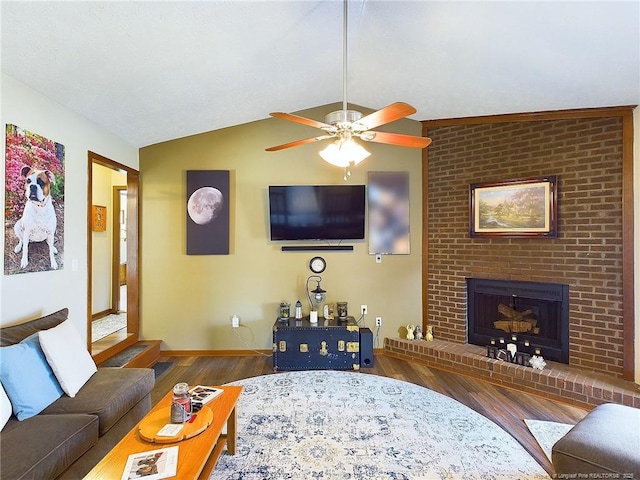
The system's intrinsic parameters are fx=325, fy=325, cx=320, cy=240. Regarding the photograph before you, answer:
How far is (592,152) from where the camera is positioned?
313cm

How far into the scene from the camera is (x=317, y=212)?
155 inches

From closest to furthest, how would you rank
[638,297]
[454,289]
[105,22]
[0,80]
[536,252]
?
1. [105,22]
2. [0,80]
3. [638,297]
4. [536,252]
5. [454,289]

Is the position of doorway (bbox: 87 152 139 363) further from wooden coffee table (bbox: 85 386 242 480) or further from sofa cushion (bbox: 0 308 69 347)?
wooden coffee table (bbox: 85 386 242 480)

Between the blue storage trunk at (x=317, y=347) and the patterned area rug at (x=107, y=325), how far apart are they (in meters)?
2.22

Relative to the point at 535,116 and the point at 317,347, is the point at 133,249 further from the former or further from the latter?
the point at 535,116

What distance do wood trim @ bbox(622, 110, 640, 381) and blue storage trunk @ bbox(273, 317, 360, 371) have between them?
2.47 metres

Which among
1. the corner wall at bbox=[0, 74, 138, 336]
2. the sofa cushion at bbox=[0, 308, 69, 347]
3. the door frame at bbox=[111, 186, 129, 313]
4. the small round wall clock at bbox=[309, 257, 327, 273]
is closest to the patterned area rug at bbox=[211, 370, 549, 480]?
the small round wall clock at bbox=[309, 257, 327, 273]

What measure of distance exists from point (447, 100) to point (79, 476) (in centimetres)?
411

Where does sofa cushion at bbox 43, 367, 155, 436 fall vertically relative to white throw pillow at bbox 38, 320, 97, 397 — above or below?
below

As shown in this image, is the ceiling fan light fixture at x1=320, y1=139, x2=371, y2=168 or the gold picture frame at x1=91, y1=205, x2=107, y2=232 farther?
the gold picture frame at x1=91, y1=205, x2=107, y2=232

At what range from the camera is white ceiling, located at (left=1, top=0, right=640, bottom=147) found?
2.05m

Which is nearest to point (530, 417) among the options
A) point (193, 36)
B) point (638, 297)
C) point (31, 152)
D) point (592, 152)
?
point (638, 297)

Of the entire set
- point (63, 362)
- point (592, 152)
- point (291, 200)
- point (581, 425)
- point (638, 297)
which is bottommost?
point (581, 425)

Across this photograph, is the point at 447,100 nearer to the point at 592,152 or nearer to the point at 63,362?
the point at 592,152
